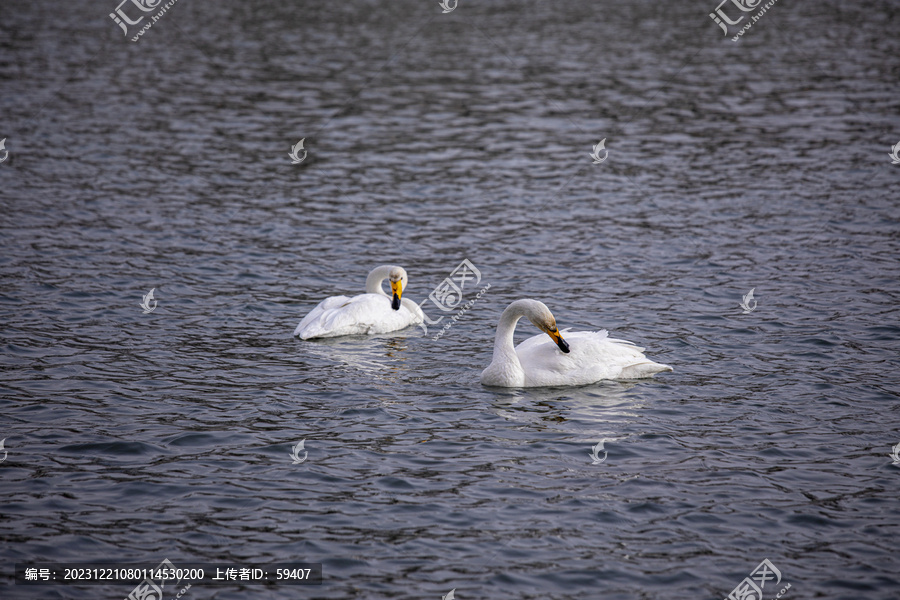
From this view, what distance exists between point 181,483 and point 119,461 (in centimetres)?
105

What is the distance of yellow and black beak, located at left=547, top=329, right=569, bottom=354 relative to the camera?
1367cm

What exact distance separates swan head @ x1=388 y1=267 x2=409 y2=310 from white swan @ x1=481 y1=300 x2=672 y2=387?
2856 millimetres

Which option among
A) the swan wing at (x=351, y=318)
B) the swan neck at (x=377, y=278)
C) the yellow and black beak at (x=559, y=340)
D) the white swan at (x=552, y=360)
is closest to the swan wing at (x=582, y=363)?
the white swan at (x=552, y=360)

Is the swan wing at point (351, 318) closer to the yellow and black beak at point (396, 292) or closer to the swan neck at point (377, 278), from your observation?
the yellow and black beak at point (396, 292)

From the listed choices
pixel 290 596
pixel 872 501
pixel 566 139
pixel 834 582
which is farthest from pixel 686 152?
pixel 290 596

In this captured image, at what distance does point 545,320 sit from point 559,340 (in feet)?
1.17

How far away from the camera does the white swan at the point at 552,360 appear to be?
45.0ft

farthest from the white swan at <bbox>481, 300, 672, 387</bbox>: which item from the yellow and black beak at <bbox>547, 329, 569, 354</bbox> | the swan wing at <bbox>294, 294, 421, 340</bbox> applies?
the swan wing at <bbox>294, 294, 421, 340</bbox>

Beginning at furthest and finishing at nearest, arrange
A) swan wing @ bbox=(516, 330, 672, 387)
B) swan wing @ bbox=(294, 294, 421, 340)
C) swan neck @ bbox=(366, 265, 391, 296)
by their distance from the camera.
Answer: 1. swan neck @ bbox=(366, 265, 391, 296)
2. swan wing @ bbox=(294, 294, 421, 340)
3. swan wing @ bbox=(516, 330, 672, 387)

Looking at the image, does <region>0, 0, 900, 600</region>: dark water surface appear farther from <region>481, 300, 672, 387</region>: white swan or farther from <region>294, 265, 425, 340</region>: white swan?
<region>294, 265, 425, 340</region>: white swan

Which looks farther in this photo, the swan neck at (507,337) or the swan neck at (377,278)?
the swan neck at (377,278)

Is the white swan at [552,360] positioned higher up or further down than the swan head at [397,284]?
further down

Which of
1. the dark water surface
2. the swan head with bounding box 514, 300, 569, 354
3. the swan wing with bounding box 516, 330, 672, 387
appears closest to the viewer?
the dark water surface

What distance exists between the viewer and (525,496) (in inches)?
424
